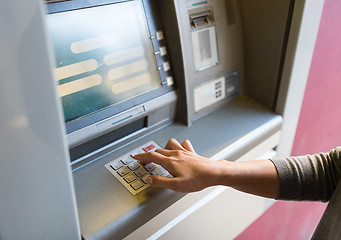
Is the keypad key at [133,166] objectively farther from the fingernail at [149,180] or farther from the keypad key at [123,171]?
the fingernail at [149,180]

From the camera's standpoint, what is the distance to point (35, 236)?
2.27ft

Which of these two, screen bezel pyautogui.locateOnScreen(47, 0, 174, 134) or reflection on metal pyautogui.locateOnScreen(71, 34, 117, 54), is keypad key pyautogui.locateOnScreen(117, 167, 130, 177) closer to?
screen bezel pyautogui.locateOnScreen(47, 0, 174, 134)

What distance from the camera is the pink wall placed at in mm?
1499

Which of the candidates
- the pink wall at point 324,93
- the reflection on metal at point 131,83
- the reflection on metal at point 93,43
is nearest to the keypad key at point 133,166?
the reflection on metal at point 131,83

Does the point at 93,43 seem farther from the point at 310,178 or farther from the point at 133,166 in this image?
the point at 310,178

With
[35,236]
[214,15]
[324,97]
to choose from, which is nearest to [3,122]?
[35,236]

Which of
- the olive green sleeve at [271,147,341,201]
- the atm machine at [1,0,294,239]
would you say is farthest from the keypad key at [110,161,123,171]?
the olive green sleeve at [271,147,341,201]

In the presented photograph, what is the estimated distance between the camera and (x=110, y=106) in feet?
3.54

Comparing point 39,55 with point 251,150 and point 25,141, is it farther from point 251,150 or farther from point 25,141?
point 251,150

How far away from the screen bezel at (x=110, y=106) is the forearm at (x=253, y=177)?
36 centimetres

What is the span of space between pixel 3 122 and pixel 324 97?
5.49 ft

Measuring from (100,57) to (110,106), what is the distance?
0.53ft

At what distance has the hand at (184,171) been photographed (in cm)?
92

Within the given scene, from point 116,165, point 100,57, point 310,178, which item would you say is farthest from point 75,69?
point 310,178
